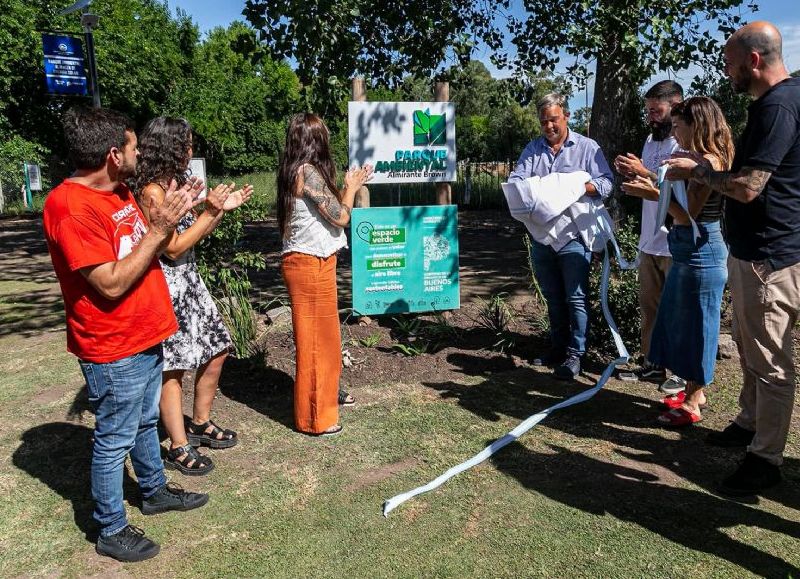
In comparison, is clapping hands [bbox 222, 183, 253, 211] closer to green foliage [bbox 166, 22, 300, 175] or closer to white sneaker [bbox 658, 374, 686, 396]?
white sneaker [bbox 658, 374, 686, 396]

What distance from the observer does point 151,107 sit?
23797mm

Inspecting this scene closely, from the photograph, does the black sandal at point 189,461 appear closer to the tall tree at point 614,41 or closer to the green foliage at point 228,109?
the tall tree at point 614,41

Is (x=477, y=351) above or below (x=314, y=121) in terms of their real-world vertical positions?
below

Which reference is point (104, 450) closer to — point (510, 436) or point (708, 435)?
point (510, 436)

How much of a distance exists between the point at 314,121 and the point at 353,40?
2.88 meters

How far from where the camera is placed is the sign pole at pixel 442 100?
20.1ft

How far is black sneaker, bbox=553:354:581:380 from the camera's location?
4862mm

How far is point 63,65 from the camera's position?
11.5 m

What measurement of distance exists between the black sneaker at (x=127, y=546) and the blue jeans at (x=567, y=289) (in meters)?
3.23

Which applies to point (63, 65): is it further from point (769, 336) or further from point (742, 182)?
point (769, 336)

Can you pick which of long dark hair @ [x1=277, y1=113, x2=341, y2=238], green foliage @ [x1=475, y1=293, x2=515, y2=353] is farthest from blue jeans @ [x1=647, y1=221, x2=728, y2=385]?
long dark hair @ [x1=277, y1=113, x2=341, y2=238]

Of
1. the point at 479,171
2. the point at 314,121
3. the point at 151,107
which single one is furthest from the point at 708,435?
the point at 151,107

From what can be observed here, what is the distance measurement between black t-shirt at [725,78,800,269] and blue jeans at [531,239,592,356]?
1.67 meters

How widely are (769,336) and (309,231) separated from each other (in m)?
2.47
